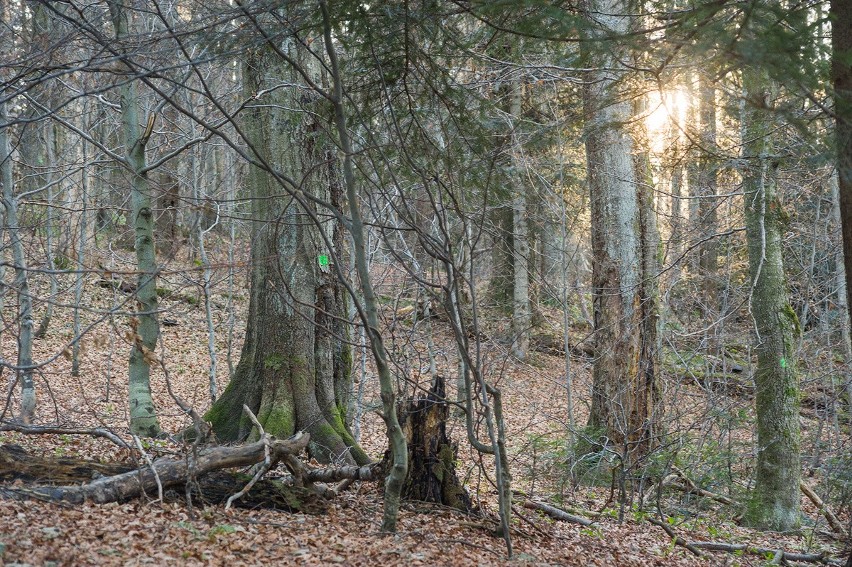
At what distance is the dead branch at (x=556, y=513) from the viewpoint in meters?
6.31

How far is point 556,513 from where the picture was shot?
21.0 ft

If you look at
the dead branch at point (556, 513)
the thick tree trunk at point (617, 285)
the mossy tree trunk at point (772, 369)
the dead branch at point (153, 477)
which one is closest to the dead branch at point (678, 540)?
the dead branch at point (556, 513)

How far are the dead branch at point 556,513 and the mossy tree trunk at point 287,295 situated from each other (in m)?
1.81

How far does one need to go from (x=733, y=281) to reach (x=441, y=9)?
1383 centimetres

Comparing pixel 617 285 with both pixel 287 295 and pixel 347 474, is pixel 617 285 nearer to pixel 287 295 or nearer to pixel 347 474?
pixel 287 295

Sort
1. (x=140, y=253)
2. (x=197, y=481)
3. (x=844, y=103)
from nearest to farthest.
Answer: (x=844, y=103)
(x=197, y=481)
(x=140, y=253)

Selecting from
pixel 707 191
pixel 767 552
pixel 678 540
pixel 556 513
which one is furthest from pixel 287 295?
pixel 707 191

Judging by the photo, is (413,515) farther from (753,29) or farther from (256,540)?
(753,29)

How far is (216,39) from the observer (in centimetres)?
521

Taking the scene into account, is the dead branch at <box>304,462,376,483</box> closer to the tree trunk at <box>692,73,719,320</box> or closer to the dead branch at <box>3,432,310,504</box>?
the dead branch at <box>3,432,310,504</box>

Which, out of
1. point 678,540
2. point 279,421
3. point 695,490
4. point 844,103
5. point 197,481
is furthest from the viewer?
point 695,490

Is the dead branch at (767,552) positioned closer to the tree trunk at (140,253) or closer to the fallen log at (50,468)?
the fallen log at (50,468)

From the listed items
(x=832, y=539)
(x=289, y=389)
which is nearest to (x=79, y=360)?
(x=289, y=389)

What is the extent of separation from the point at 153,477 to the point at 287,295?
3090 millimetres
